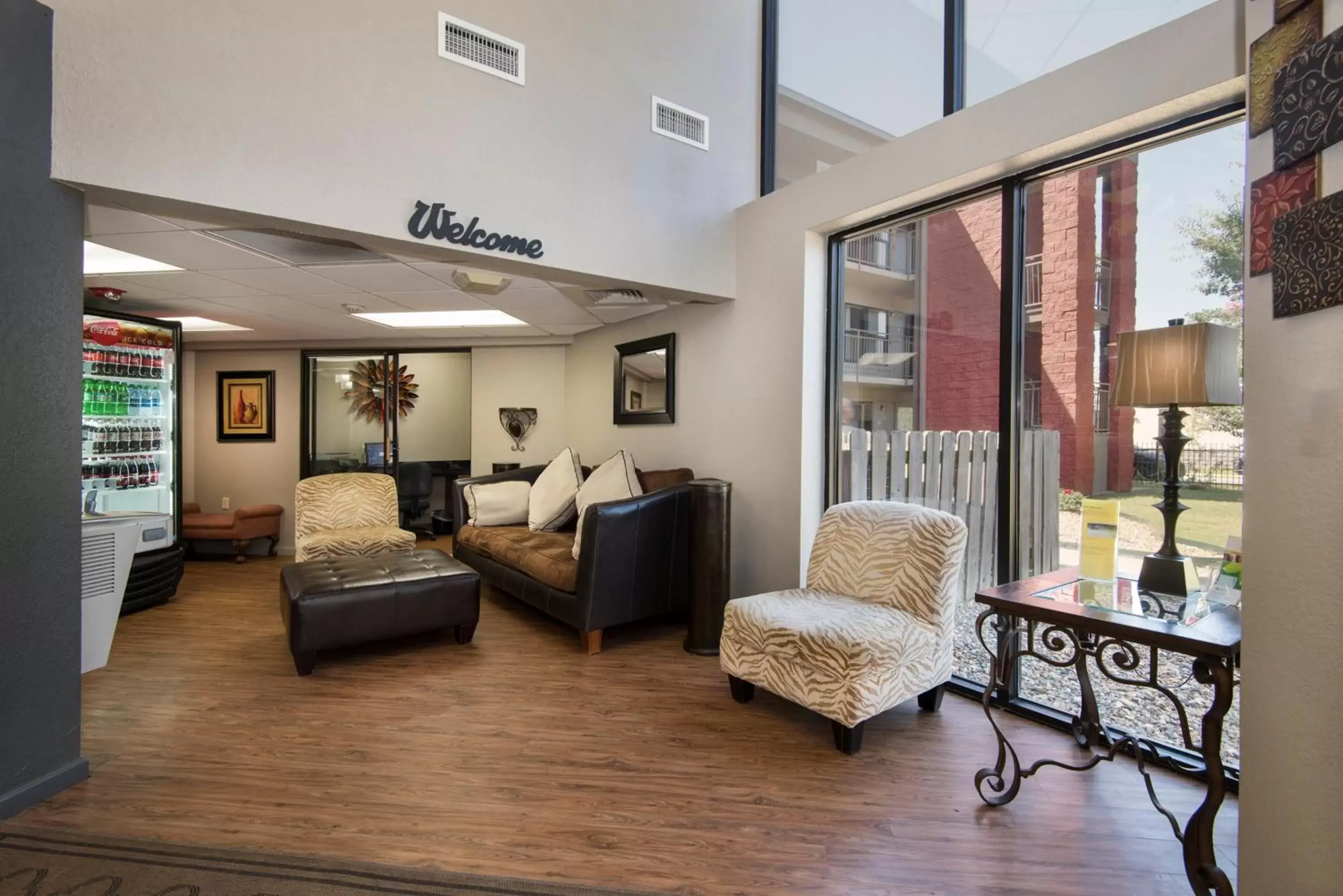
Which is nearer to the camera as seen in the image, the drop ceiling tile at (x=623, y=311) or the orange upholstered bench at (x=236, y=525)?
the drop ceiling tile at (x=623, y=311)

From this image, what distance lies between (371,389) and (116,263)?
10.3 feet

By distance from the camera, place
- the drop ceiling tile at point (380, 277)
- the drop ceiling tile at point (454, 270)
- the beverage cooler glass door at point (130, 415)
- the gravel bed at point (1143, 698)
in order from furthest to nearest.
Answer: the beverage cooler glass door at point (130, 415) < the drop ceiling tile at point (380, 277) < the drop ceiling tile at point (454, 270) < the gravel bed at point (1143, 698)

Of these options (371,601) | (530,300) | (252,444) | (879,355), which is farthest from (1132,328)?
(252,444)

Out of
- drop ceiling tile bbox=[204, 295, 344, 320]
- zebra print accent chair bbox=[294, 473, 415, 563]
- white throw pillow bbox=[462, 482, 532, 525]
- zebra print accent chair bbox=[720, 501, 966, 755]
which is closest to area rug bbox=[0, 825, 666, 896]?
zebra print accent chair bbox=[720, 501, 966, 755]

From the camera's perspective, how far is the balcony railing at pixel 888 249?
10.2 feet

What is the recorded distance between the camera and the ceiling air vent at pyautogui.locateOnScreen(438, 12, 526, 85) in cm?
275

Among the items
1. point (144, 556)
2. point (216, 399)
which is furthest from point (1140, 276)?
point (216, 399)

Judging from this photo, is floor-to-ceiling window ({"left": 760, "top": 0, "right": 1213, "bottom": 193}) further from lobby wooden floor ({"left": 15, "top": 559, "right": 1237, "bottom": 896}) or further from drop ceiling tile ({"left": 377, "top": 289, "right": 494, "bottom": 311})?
lobby wooden floor ({"left": 15, "top": 559, "right": 1237, "bottom": 896})

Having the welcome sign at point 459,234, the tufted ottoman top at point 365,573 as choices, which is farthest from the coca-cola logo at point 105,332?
the welcome sign at point 459,234

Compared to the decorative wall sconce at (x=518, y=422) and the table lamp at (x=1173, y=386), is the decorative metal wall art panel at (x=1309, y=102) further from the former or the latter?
the decorative wall sconce at (x=518, y=422)

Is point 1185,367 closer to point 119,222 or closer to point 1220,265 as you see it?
point 1220,265

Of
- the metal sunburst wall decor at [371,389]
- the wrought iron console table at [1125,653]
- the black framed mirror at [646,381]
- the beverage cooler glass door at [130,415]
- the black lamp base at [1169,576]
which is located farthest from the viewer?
the metal sunburst wall decor at [371,389]

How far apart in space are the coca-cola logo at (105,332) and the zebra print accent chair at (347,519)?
1.63 meters

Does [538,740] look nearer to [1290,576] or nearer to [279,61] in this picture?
[1290,576]
